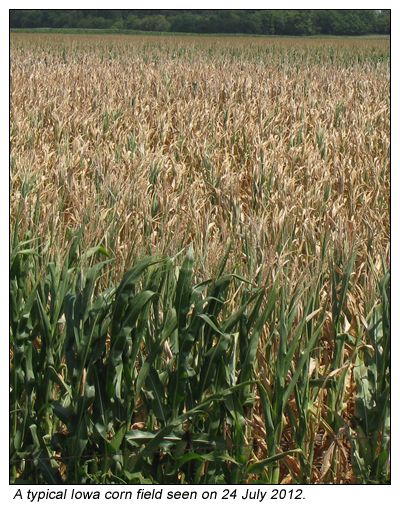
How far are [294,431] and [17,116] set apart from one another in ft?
14.1

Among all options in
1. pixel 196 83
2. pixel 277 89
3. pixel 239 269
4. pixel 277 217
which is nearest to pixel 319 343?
pixel 239 269

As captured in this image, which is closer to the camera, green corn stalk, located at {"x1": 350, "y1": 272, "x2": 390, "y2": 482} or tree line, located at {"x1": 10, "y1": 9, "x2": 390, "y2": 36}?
green corn stalk, located at {"x1": 350, "y1": 272, "x2": 390, "y2": 482}

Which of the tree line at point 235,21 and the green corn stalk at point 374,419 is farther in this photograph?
the tree line at point 235,21

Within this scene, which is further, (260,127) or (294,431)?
(260,127)

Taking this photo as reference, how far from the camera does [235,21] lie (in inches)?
1938

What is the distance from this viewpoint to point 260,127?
4914mm

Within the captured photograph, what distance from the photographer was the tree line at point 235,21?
48.0m

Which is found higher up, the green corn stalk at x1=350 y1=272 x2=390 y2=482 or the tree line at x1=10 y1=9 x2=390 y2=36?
the tree line at x1=10 y1=9 x2=390 y2=36

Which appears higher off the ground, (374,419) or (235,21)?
(235,21)

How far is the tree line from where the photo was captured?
1890 inches

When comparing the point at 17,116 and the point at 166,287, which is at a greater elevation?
the point at 17,116

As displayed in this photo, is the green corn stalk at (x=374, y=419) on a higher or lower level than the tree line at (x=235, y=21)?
lower

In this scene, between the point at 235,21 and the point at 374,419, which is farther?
the point at 235,21

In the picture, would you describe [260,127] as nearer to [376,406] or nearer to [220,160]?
[220,160]
